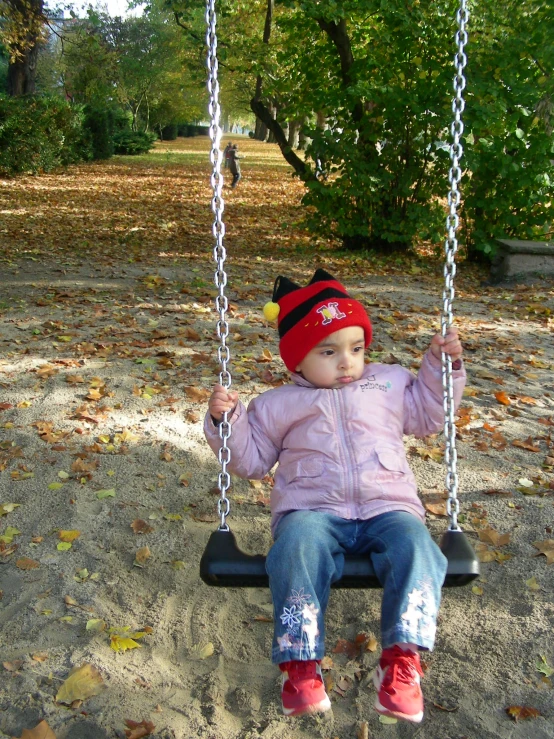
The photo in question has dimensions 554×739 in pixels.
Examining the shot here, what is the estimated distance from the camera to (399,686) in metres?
1.92

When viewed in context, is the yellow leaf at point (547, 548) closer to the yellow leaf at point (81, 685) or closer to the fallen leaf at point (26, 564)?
the yellow leaf at point (81, 685)

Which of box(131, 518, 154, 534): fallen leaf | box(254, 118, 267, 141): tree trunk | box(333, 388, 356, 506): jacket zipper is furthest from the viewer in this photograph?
box(254, 118, 267, 141): tree trunk

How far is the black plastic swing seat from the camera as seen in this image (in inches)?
84.2

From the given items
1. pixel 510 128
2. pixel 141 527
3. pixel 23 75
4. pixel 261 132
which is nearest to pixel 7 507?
pixel 141 527

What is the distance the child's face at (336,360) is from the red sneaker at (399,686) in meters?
0.92

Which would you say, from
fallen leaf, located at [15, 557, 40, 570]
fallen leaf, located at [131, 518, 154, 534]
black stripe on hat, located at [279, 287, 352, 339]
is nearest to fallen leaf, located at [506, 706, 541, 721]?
black stripe on hat, located at [279, 287, 352, 339]

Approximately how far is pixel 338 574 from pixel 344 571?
2 cm

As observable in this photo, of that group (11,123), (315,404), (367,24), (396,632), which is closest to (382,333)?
(315,404)

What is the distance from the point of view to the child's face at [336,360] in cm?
251

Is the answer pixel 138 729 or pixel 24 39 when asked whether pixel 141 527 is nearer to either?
pixel 138 729

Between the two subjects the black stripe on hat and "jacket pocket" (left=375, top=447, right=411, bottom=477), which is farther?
the black stripe on hat

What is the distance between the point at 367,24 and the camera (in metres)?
9.70

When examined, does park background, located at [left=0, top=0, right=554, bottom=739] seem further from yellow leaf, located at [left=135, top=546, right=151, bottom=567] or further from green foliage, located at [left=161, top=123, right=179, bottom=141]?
green foliage, located at [left=161, top=123, right=179, bottom=141]

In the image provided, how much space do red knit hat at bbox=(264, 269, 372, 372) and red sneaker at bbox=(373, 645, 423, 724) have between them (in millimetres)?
1039
